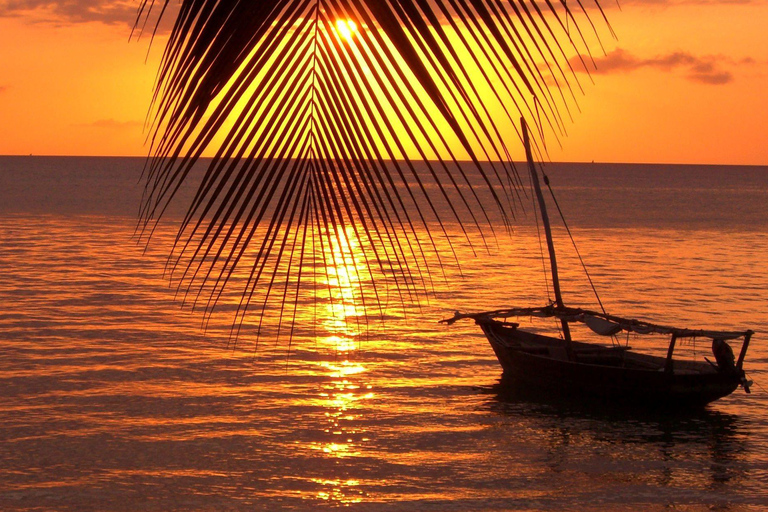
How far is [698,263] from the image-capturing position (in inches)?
2151

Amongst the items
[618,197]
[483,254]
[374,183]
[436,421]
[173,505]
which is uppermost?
[618,197]

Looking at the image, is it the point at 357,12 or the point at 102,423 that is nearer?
the point at 357,12

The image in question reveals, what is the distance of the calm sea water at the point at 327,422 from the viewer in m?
18.2

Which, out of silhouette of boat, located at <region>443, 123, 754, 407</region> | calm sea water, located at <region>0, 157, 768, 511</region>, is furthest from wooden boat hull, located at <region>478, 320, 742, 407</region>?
calm sea water, located at <region>0, 157, 768, 511</region>

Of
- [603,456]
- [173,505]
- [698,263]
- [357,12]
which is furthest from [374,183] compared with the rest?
[698,263]

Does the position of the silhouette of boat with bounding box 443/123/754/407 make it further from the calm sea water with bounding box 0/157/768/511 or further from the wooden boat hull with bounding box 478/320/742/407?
the calm sea water with bounding box 0/157/768/511

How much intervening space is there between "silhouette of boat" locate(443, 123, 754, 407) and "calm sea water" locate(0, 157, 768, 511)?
2.72ft

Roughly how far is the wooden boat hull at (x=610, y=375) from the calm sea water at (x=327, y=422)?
71cm

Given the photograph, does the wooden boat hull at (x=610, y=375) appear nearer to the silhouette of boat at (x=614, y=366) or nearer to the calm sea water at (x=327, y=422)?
the silhouette of boat at (x=614, y=366)

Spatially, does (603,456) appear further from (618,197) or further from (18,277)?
(618,197)

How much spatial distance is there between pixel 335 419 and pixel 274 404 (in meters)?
1.85

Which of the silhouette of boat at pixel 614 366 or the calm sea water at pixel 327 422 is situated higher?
the silhouette of boat at pixel 614 366

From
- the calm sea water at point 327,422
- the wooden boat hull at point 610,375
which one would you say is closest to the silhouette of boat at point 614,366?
the wooden boat hull at point 610,375

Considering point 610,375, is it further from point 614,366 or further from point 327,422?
point 327,422
